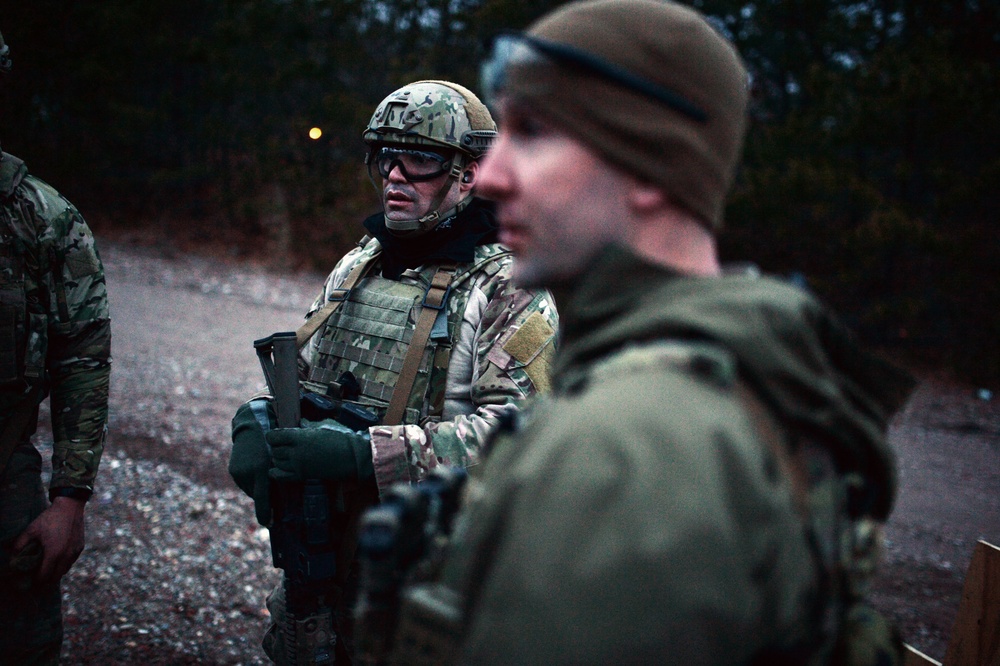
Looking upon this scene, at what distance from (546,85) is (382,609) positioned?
2.79 feet

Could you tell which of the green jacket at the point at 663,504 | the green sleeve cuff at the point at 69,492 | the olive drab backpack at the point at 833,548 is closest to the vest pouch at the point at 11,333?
the green sleeve cuff at the point at 69,492

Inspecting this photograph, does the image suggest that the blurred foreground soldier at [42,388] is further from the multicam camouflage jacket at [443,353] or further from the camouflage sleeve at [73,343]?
the multicam camouflage jacket at [443,353]

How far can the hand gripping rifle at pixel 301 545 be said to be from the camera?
2.42 m

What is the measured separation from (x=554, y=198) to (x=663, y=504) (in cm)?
49

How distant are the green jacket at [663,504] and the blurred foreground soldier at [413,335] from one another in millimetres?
1301

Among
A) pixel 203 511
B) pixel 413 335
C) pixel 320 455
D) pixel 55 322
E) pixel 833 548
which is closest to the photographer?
pixel 833 548

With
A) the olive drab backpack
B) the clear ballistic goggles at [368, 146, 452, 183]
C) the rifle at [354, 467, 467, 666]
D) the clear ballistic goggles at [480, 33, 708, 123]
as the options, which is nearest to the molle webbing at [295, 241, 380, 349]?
the clear ballistic goggles at [368, 146, 452, 183]

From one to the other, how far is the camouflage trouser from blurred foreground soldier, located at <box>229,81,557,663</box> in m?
0.73

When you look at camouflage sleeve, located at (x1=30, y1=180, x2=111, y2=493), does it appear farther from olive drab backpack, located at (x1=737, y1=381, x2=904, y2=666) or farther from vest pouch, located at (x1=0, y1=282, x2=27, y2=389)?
olive drab backpack, located at (x1=737, y1=381, x2=904, y2=666)

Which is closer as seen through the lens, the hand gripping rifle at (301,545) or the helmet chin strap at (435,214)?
the hand gripping rifle at (301,545)

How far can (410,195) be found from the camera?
8.89ft

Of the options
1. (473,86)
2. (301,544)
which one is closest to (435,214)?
(301,544)

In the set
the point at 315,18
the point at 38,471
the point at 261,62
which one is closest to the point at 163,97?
the point at 261,62

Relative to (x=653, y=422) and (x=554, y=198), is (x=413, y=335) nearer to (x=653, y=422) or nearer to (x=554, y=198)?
(x=554, y=198)
